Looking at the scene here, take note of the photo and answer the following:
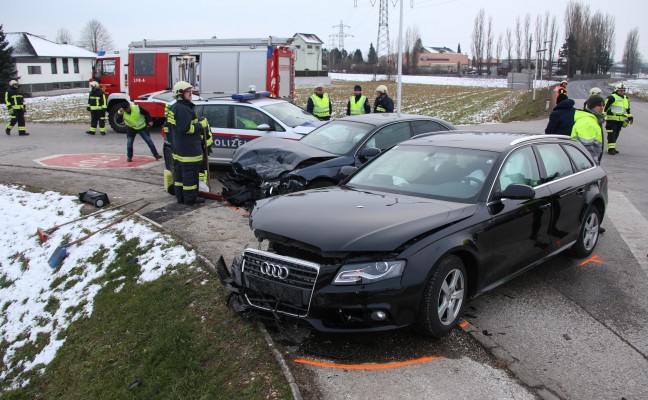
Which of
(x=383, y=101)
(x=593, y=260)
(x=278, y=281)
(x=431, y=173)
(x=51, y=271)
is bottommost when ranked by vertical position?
(x=51, y=271)

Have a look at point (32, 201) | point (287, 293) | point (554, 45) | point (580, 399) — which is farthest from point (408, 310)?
point (554, 45)

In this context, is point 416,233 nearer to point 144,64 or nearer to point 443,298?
point 443,298

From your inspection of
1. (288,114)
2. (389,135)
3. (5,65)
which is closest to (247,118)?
(288,114)

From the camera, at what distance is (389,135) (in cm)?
809

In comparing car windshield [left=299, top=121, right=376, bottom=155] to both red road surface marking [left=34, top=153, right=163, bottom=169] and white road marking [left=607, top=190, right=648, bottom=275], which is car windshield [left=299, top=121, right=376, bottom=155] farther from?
red road surface marking [left=34, top=153, right=163, bottom=169]

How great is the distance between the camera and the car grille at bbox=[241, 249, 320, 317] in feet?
12.8

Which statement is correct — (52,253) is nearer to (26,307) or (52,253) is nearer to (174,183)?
(26,307)

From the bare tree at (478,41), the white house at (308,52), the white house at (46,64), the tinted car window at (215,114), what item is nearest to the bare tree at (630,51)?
the bare tree at (478,41)

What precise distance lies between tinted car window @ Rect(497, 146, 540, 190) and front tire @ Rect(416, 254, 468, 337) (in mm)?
1013

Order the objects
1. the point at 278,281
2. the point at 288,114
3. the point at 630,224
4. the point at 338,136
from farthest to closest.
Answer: the point at 288,114 < the point at 338,136 < the point at 630,224 < the point at 278,281

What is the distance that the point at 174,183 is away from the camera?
862cm

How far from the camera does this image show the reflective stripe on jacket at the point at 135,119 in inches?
470

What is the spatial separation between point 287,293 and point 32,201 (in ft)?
23.7

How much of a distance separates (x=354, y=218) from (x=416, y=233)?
0.51 metres
